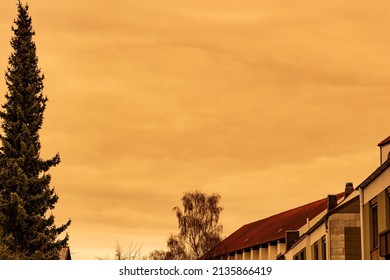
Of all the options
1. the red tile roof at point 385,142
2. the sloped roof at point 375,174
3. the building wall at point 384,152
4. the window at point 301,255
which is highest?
the red tile roof at point 385,142

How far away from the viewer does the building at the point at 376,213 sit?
3679 cm

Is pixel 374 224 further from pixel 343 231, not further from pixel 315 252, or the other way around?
pixel 315 252

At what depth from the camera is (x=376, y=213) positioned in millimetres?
39594

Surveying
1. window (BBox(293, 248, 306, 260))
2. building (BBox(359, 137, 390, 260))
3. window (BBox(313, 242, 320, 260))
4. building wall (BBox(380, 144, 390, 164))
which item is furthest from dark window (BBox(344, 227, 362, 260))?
window (BBox(293, 248, 306, 260))

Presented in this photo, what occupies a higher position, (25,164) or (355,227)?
(25,164)

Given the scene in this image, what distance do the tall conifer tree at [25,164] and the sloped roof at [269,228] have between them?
101 feet

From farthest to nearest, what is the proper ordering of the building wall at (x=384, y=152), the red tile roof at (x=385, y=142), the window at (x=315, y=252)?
the window at (x=315, y=252), the red tile roof at (x=385, y=142), the building wall at (x=384, y=152)

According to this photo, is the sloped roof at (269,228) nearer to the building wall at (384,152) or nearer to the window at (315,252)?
the window at (315,252)

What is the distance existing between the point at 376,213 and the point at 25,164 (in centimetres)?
3105

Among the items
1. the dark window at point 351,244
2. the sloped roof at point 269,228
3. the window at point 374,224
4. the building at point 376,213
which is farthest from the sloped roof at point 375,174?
the sloped roof at point 269,228

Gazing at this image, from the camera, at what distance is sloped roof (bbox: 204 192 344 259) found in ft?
291

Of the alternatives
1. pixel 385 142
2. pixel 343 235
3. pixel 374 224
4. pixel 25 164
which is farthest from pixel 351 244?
pixel 25 164

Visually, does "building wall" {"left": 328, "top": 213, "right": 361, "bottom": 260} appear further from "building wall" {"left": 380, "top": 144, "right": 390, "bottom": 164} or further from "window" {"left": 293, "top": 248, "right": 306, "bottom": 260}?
"window" {"left": 293, "top": 248, "right": 306, "bottom": 260}
